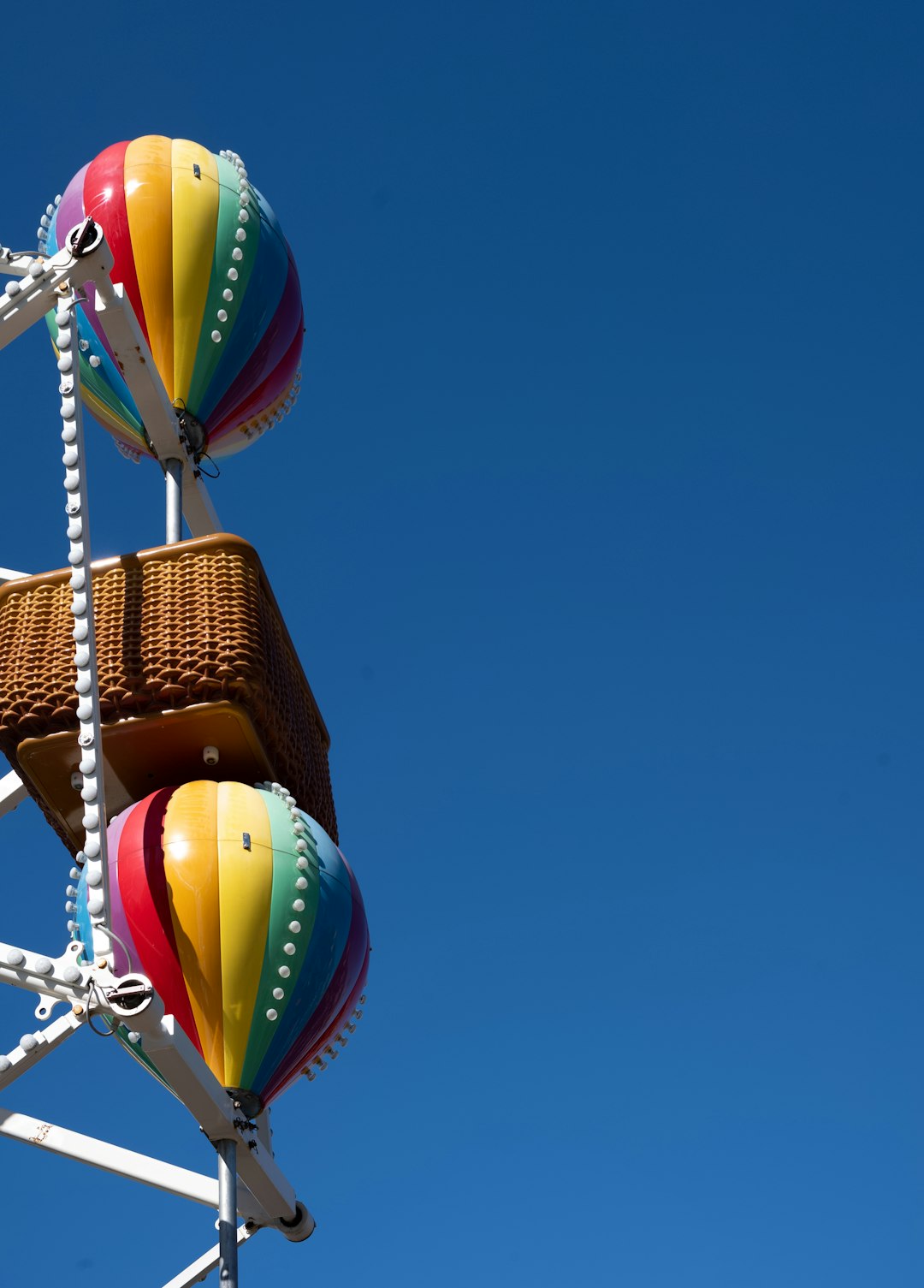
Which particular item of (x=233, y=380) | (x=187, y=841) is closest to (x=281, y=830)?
(x=187, y=841)

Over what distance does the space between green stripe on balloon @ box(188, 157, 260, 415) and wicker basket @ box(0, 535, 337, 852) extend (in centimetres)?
238

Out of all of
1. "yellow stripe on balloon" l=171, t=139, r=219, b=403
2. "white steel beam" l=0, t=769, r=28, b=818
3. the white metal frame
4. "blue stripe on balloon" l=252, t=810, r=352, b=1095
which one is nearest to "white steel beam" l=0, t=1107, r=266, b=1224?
the white metal frame

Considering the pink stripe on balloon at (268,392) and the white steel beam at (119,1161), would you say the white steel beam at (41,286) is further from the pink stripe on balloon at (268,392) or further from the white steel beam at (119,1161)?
the white steel beam at (119,1161)

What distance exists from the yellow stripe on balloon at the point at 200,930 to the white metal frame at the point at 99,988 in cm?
42

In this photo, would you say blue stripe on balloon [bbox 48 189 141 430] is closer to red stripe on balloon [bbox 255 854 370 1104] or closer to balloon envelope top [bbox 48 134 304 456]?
balloon envelope top [bbox 48 134 304 456]

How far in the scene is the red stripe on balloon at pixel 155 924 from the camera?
386 inches

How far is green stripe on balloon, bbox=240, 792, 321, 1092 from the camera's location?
988 centimetres

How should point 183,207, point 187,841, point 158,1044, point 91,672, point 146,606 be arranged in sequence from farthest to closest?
1. point 183,207
2. point 146,606
3. point 187,841
4. point 91,672
5. point 158,1044

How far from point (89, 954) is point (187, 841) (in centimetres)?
89

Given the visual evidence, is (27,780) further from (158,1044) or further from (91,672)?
(158,1044)

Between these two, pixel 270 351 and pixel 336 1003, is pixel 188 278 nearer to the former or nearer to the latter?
pixel 270 351

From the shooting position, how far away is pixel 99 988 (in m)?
8.15

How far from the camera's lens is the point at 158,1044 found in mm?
8398

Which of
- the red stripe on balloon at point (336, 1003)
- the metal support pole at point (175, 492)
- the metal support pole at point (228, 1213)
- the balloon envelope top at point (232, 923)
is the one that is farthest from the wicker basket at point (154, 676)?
the metal support pole at point (228, 1213)
